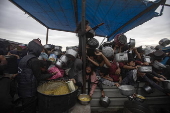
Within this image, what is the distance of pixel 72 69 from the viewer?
3172mm

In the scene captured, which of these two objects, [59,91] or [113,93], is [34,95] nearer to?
[59,91]

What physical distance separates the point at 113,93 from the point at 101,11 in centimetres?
387

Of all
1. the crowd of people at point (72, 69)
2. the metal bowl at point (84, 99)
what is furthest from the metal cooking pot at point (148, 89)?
the metal bowl at point (84, 99)

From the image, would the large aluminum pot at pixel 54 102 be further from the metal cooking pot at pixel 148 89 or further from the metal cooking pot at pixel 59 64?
the metal cooking pot at pixel 148 89

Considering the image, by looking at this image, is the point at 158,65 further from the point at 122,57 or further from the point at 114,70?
the point at 114,70

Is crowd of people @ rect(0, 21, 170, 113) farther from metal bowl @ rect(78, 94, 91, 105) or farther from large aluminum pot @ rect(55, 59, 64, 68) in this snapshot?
metal bowl @ rect(78, 94, 91, 105)

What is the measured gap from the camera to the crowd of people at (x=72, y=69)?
2182mm

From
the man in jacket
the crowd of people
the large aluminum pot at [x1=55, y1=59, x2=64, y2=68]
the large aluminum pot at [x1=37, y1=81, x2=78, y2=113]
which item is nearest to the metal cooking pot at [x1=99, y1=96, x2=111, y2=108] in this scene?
the crowd of people

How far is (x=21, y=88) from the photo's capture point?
7.23 feet

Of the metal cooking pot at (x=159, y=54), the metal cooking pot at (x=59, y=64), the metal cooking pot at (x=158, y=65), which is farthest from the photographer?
the metal cooking pot at (x=159, y=54)

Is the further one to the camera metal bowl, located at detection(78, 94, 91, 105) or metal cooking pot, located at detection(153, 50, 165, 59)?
metal cooking pot, located at detection(153, 50, 165, 59)

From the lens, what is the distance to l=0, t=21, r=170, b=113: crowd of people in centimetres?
218

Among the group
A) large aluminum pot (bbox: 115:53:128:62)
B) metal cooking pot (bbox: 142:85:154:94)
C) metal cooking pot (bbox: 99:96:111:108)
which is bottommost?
metal cooking pot (bbox: 99:96:111:108)

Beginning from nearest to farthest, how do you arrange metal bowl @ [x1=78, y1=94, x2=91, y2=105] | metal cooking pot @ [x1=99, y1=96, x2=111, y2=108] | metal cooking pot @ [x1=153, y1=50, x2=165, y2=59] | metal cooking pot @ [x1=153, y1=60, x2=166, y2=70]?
metal bowl @ [x1=78, y1=94, x2=91, y2=105], metal cooking pot @ [x1=99, y1=96, x2=111, y2=108], metal cooking pot @ [x1=153, y1=60, x2=166, y2=70], metal cooking pot @ [x1=153, y1=50, x2=165, y2=59]
